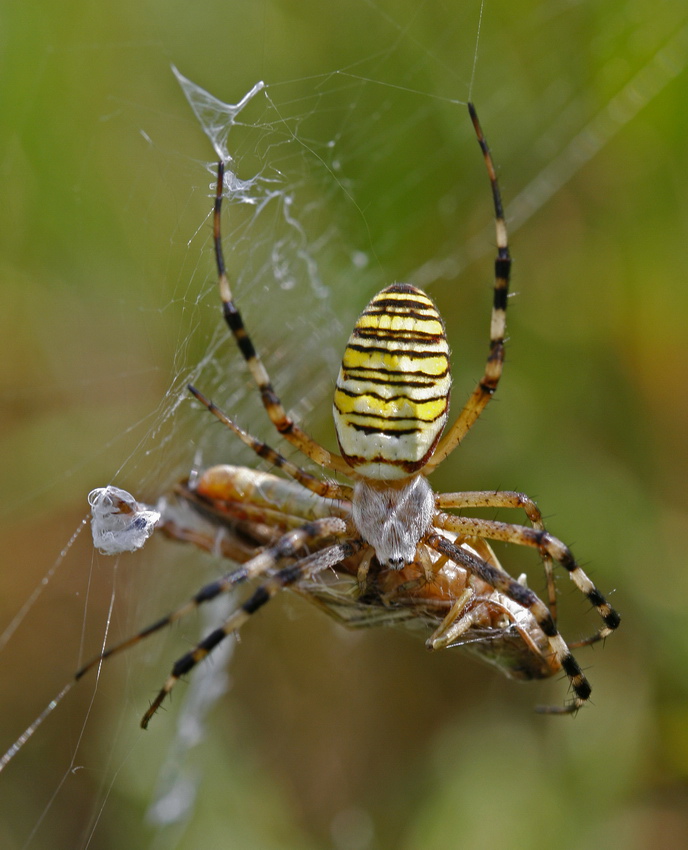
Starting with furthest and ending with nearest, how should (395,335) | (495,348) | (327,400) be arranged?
(327,400)
(495,348)
(395,335)

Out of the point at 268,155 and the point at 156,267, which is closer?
the point at 268,155

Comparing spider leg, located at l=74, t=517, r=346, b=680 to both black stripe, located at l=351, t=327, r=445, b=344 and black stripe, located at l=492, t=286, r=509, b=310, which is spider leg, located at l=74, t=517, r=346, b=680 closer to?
black stripe, located at l=351, t=327, r=445, b=344

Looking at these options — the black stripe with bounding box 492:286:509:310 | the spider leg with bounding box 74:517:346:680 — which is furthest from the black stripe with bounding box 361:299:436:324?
the spider leg with bounding box 74:517:346:680

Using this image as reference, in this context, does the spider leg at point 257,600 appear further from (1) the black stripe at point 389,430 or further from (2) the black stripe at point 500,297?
(2) the black stripe at point 500,297

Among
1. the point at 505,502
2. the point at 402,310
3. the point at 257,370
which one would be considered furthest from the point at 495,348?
the point at 257,370

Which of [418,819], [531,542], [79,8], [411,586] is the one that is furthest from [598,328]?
[79,8]

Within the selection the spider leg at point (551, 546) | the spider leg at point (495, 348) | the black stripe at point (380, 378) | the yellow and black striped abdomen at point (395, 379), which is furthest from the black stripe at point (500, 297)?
the spider leg at point (551, 546)

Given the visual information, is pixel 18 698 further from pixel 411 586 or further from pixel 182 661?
pixel 411 586

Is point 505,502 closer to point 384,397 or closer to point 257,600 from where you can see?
point 384,397
